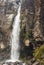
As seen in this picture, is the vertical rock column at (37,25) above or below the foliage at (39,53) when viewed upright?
above

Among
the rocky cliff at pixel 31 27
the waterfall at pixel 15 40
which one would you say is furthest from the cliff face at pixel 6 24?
the rocky cliff at pixel 31 27

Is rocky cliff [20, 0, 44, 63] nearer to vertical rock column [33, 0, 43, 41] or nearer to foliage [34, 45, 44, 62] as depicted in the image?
vertical rock column [33, 0, 43, 41]

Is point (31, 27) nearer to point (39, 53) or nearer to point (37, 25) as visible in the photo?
point (37, 25)

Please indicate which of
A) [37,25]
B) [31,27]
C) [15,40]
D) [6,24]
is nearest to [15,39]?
[15,40]

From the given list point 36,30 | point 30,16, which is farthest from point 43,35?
point 30,16

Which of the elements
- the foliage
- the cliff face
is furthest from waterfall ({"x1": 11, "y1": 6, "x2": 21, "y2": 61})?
the foliage

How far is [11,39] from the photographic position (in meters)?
31.0

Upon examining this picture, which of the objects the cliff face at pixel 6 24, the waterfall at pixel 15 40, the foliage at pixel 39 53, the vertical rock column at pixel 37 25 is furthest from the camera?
the cliff face at pixel 6 24

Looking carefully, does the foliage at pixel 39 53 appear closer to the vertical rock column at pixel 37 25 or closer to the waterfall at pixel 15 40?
the vertical rock column at pixel 37 25

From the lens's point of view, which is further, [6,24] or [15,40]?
[6,24]

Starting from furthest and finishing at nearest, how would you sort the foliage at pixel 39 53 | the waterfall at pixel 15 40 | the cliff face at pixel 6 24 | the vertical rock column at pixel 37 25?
the cliff face at pixel 6 24, the waterfall at pixel 15 40, the vertical rock column at pixel 37 25, the foliage at pixel 39 53

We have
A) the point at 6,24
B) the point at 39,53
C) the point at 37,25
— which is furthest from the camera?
the point at 6,24

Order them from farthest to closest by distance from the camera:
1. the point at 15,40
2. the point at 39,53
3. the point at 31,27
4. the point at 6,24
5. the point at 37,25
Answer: the point at 6,24 < the point at 15,40 < the point at 31,27 < the point at 37,25 < the point at 39,53

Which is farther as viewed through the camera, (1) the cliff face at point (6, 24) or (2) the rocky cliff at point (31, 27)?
(1) the cliff face at point (6, 24)
